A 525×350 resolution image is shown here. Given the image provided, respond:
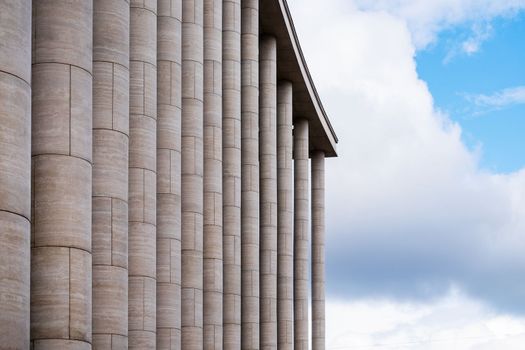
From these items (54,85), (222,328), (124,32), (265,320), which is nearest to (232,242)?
(222,328)

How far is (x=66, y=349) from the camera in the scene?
28.8 metres

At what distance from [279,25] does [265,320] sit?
1668 cm

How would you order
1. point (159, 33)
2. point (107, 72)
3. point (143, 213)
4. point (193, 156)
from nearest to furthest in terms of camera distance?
point (107, 72) < point (143, 213) < point (159, 33) < point (193, 156)

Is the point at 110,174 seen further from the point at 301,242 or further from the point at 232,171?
the point at 301,242

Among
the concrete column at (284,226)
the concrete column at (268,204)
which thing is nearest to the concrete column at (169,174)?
the concrete column at (268,204)

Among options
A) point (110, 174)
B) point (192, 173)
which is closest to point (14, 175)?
point (110, 174)

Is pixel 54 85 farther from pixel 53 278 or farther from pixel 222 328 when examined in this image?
pixel 222 328

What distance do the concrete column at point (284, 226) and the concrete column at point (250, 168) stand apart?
11433 millimetres

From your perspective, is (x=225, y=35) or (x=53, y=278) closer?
(x=53, y=278)

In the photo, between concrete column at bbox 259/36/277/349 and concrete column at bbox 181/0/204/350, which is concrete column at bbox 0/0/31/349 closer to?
concrete column at bbox 181/0/204/350

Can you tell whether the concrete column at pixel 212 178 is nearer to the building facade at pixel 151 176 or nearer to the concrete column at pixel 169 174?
the building facade at pixel 151 176

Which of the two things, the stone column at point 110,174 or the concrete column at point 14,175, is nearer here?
the concrete column at point 14,175

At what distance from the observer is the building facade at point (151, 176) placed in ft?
94.5

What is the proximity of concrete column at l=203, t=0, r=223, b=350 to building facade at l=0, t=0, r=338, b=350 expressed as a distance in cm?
7
